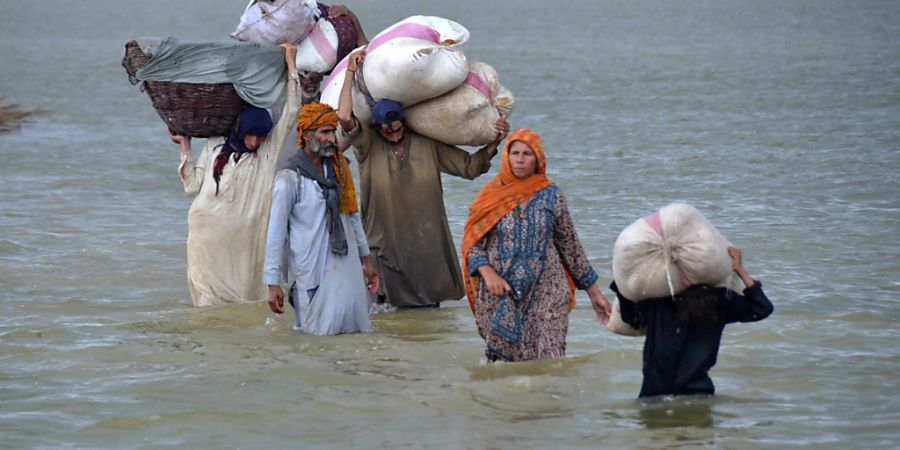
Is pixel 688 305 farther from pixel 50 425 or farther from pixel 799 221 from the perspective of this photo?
pixel 799 221

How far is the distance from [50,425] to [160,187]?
9.42 metres

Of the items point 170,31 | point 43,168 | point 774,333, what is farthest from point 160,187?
point 170,31

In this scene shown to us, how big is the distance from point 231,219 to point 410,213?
3.15 feet

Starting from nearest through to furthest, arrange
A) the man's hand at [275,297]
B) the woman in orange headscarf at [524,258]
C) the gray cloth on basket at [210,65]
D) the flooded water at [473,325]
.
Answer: the flooded water at [473,325], the woman in orange headscarf at [524,258], the man's hand at [275,297], the gray cloth on basket at [210,65]

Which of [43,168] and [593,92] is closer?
[43,168]

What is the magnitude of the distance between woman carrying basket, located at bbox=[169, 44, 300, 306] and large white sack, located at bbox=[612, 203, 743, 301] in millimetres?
2976

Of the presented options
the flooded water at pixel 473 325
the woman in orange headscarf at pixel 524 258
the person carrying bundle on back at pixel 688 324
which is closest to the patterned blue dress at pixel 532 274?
the woman in orange headscarf at pixel 524 258

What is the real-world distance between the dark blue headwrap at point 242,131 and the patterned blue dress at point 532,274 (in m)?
1.87

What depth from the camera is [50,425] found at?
653 cm

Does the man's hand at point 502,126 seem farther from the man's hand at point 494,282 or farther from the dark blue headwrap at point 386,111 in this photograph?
the man's hand at point 494,282

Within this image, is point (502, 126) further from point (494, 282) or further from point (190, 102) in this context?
point (190, 102)

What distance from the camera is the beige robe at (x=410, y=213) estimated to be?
8055 mm

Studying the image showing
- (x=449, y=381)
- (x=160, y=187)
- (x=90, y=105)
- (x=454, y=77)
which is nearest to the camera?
(x=449, y=381)

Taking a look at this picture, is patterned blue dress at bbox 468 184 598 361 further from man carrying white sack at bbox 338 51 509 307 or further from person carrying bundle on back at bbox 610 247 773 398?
man carrying white sack at bbox 338 51 509 307
